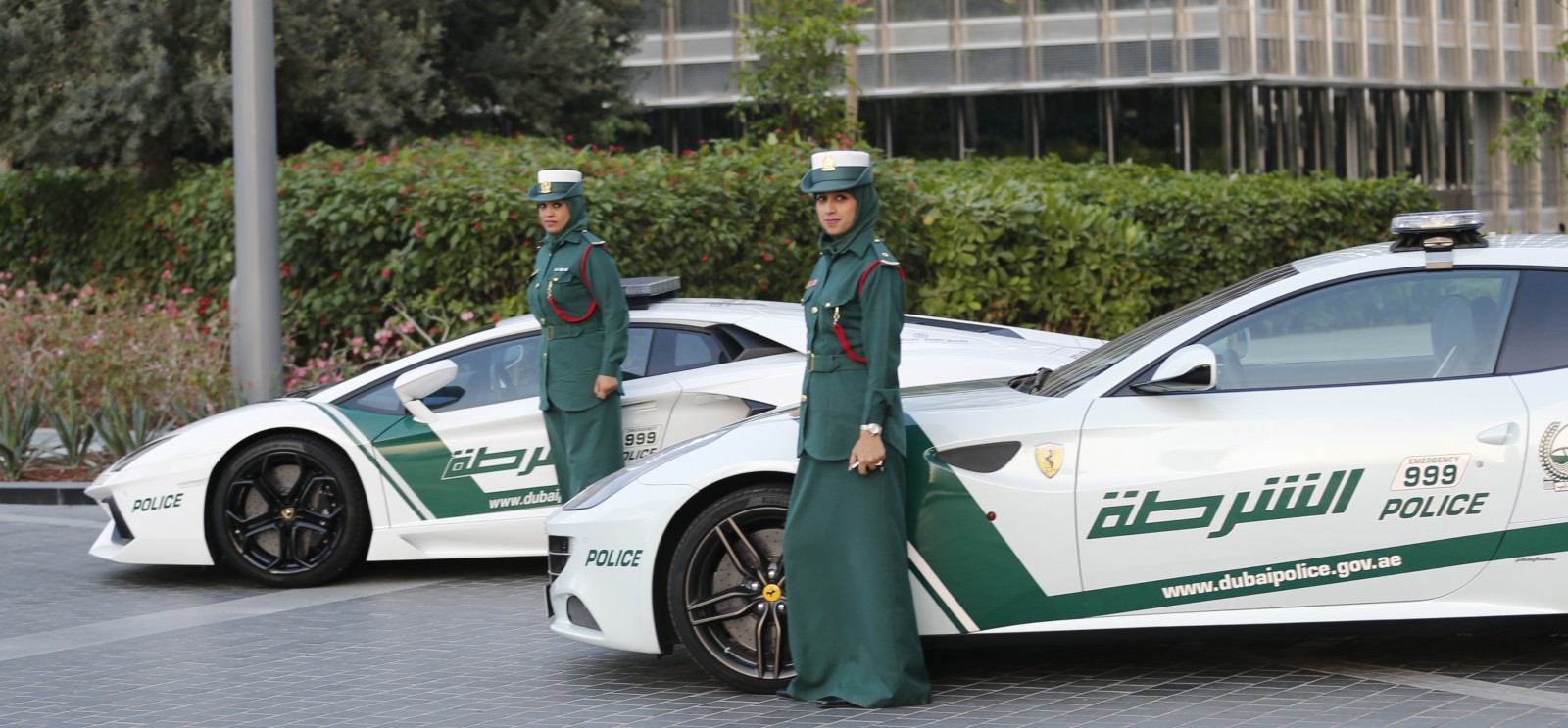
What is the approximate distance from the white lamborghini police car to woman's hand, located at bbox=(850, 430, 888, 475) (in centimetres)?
27

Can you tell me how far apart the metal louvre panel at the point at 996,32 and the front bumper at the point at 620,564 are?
28024 mm

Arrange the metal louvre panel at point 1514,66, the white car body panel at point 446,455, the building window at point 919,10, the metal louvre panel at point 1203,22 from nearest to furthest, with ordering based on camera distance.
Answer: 1. the white car body panel at point 446,455
2. the metal louvre panel at point 1203,22
3. the building window at point 919,10
4. the metal louvre panel at point 1514,66

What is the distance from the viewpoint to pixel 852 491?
19.0ft

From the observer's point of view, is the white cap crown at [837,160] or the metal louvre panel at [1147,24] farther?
the metal louvre panel at [1147,24]

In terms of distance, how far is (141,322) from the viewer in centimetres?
1446

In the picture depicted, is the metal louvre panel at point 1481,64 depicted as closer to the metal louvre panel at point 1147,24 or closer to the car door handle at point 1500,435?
the metal louvre panel at point 1147,24

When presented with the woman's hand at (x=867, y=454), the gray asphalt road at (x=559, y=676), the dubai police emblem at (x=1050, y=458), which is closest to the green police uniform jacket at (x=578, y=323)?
the gray asphalt road at (x=559, y=676)

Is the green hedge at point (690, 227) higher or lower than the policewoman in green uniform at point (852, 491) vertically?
higher

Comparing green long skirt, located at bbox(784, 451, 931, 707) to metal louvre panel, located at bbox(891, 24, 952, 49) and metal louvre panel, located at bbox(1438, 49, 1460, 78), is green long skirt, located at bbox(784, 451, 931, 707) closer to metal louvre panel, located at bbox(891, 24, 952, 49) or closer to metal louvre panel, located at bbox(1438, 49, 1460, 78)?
metal louvre panel, located at bbox(891, 24, 952, 49)

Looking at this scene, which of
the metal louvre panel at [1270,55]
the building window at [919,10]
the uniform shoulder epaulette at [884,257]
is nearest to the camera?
the uniform shoulder epaulette at [884,257]

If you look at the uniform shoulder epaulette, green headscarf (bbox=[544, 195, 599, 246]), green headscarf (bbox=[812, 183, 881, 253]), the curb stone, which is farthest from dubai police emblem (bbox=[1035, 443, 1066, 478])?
the curb stone

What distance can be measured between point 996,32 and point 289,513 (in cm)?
2629

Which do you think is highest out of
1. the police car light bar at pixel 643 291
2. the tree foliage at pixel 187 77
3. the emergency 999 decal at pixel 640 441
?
the tree foliage at pixel 187 77

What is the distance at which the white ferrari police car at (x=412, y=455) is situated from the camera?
834 centimetres
